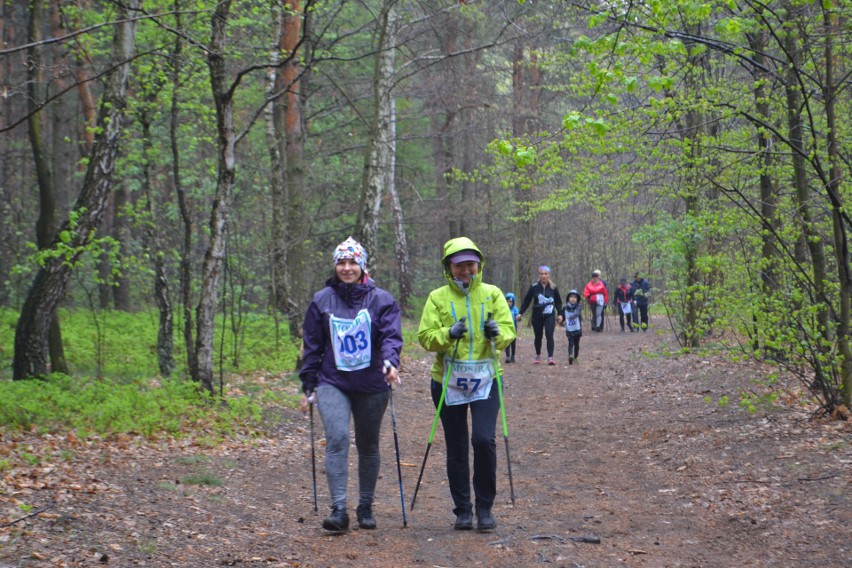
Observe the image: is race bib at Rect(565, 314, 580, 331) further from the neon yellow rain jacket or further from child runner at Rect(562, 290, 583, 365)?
the neon yellow rain jacket

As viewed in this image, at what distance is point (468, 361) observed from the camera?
6.07 m

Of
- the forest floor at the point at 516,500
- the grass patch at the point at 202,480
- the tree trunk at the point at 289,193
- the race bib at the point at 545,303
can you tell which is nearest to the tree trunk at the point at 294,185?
the tree trunk at the point at 289,193

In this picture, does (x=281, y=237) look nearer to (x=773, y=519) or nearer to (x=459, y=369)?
(x=459, y=369)

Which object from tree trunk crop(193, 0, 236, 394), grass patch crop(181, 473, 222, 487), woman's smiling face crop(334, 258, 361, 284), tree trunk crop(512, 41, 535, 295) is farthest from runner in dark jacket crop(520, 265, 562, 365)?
woman's smiling face crop(334, 258, 361, 284)

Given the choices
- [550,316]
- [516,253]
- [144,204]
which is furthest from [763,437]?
[516,253]

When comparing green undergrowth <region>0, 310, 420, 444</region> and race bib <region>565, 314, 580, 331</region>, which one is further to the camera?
race bib <region>565, 314, 580, 331</region>

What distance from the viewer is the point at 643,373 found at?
51.8 feet

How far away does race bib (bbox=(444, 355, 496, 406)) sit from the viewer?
6039mm

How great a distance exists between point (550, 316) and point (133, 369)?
7.79 m

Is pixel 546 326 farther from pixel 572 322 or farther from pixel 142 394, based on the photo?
pixel 142 394

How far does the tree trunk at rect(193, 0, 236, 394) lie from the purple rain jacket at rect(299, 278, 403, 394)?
450 cm

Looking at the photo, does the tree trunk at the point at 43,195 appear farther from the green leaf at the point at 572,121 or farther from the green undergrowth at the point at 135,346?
the green leaf at the point at 572,121

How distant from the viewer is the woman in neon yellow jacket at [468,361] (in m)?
6.02

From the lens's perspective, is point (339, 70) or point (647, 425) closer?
point (647, 425)
